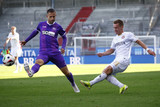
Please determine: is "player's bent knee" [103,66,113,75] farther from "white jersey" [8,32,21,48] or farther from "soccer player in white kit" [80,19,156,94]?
"white jersey" [8,32,21,48]

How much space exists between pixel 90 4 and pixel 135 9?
6.40 m

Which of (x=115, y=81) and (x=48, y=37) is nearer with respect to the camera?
(x=115, y=81)

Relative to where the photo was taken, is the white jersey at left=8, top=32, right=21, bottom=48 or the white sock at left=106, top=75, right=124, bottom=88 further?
the white jersey at left=8, top=32, right=21, bottom=48

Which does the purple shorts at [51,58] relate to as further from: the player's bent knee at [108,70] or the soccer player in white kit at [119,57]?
the player's bent knee at [108,70]

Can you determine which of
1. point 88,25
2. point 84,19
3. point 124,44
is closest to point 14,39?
point 124,44

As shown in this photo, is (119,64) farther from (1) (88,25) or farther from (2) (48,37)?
(1) (88,25)

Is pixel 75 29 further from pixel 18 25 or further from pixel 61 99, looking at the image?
pixel 61 99

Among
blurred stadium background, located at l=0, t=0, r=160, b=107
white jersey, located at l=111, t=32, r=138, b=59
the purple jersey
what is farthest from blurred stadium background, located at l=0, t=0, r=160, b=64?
the purple jersey

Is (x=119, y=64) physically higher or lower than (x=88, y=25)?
higher

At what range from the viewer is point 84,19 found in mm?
45656

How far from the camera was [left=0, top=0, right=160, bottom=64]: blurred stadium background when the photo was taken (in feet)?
112

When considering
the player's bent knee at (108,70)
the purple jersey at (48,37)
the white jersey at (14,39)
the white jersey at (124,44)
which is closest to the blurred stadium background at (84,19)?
the white jersey at (14,39)

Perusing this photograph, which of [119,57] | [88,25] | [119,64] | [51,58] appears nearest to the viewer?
[119,64]

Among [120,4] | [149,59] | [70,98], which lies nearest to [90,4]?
[120,4]
